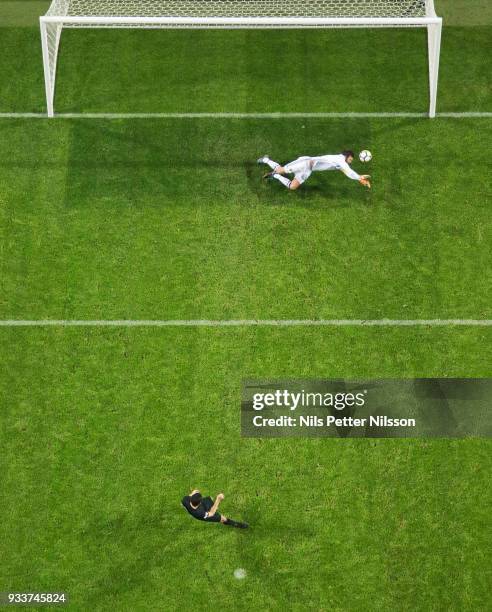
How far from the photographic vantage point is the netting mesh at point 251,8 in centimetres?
1452

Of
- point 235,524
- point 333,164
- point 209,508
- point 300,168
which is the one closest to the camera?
point 209,508

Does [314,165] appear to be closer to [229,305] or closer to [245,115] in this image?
[245,115]

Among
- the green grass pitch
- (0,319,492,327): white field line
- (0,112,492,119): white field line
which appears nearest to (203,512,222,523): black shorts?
the green grass pitch

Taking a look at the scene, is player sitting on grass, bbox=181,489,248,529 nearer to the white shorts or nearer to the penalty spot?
the penalty spot

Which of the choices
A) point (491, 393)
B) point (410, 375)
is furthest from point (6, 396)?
point (491, 393)

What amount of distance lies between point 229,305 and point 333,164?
2.57 metres

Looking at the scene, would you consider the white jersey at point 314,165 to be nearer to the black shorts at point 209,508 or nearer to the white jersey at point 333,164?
the white jersey at point 333,164

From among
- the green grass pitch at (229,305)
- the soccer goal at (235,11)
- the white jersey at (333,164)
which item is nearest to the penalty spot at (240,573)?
the green grass pitch at (229,305)

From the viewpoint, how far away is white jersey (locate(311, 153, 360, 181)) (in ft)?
45.4

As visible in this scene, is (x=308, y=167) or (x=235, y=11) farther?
(x=235, y=11)

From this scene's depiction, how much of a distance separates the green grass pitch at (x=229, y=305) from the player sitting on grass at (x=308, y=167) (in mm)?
262

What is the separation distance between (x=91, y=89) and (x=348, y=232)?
15.3 feet

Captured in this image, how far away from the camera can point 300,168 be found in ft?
46.2

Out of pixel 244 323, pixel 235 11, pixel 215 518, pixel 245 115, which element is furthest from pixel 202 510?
pixel 235 11
